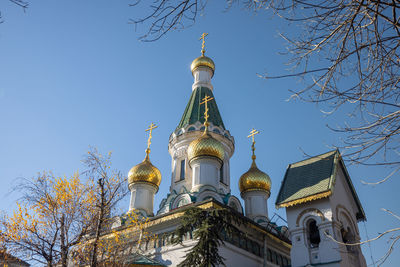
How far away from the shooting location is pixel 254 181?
18562 millimetres

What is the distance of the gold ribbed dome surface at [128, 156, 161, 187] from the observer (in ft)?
59.8

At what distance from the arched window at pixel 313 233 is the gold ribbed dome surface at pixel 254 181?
5090mm

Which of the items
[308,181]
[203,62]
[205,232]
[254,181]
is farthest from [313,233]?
[203,62]

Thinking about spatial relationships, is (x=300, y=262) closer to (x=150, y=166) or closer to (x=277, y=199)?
(x=277, y=199)

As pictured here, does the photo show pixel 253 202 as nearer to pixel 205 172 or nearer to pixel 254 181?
pixel 254 181

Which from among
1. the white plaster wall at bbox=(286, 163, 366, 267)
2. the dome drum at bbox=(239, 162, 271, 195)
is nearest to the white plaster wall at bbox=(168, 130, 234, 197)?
the dome drum at bbox=(239, 162, 271, 195)

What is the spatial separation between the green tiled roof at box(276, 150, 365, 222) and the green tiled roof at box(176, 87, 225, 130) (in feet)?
23.8

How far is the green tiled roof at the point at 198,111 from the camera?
21.2m

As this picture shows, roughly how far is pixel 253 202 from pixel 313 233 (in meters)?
5.16

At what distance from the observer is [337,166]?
14.3 m

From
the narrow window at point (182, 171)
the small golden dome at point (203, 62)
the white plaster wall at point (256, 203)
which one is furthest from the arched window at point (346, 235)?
the small golden dome at point (203, 62)

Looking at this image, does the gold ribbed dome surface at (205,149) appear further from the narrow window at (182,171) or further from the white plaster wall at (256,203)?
the white plaster wall at (256,203)

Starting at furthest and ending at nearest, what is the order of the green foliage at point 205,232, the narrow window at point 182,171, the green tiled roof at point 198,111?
the green tiled roof at point 198,111
the narrow window at point 182,171
the green foliage at point 205,232

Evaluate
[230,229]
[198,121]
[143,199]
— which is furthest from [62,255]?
[198,121]
